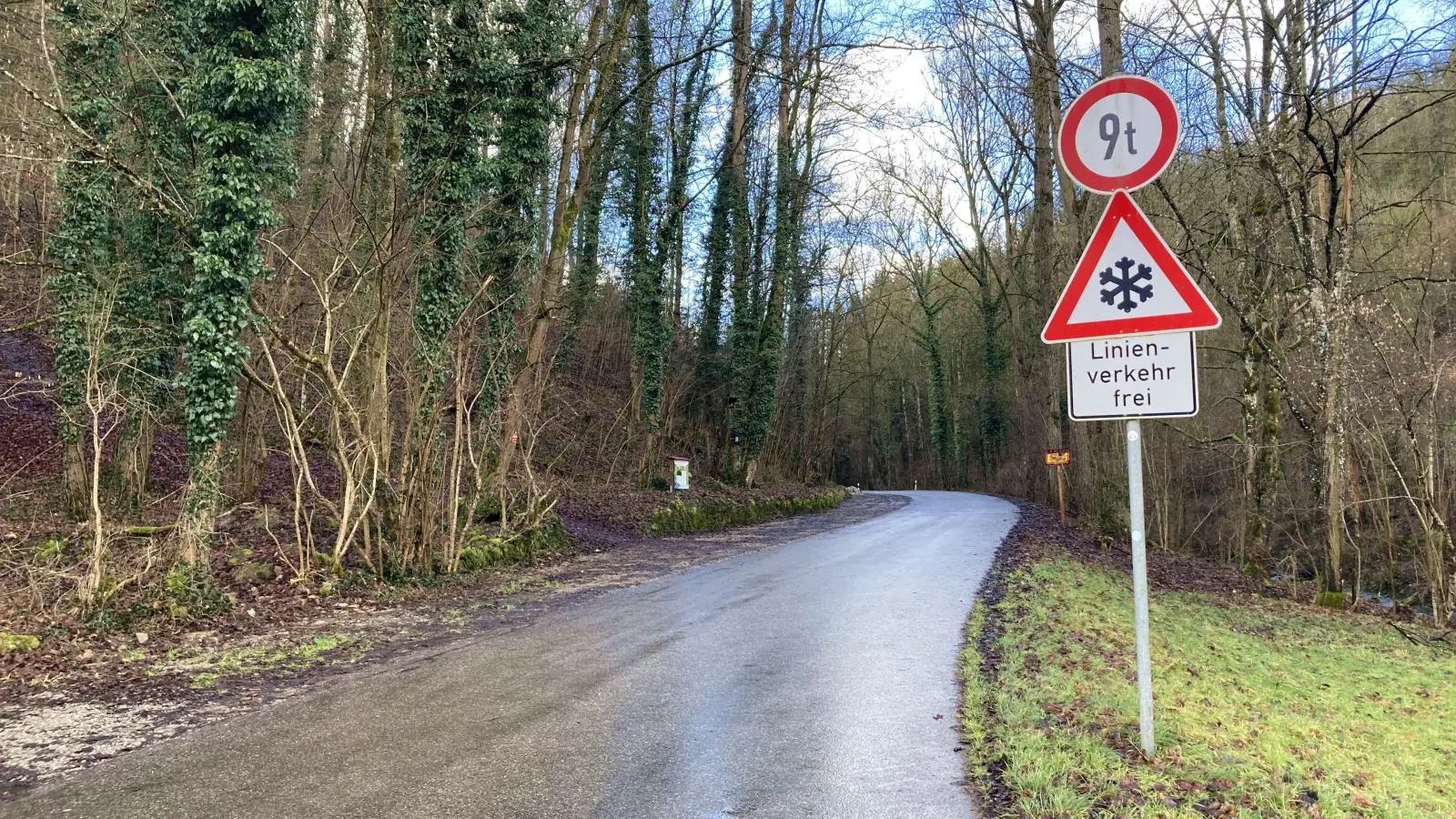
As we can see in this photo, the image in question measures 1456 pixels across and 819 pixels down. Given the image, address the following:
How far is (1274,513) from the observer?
19516mm

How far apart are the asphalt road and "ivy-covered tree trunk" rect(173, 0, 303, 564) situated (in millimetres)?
4413

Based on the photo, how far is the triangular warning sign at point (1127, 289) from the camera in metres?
3.72

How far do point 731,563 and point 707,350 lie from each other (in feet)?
60.0

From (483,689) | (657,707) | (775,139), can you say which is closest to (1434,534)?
(657,707)

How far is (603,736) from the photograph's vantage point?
4684 millimetres

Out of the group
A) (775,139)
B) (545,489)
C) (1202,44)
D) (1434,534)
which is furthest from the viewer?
(775,139)

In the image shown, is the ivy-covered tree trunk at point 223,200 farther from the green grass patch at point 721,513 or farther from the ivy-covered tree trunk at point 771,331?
the ivy-covered tree trunk at point 771,331

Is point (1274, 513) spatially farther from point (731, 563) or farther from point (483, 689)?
point (483, 689)

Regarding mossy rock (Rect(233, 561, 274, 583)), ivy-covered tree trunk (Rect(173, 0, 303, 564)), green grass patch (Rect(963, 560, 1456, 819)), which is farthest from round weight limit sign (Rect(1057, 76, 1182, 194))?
mossy rock (Rect(233, 561, 274, 583))

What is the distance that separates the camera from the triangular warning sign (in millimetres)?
3717

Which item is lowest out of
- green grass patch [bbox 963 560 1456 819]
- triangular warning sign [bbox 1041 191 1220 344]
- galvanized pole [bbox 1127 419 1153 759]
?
green grass patch [bbox 963 560 1456 819]

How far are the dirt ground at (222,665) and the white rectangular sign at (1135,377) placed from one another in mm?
5280

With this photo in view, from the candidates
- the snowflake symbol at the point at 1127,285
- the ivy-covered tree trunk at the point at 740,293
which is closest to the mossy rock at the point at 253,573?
the snowflake symbol at the point at 1127,285

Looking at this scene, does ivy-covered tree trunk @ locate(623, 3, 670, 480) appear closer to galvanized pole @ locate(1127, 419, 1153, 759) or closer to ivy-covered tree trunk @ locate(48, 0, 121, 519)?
ivy-covered tree trunk @ locate(48, 0, 121, 519)
